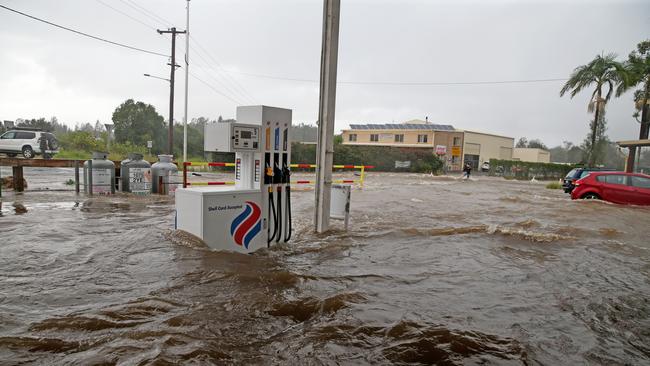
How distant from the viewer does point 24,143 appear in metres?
25.4

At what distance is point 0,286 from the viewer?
15.5 feet

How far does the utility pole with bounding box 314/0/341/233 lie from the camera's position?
848 cm

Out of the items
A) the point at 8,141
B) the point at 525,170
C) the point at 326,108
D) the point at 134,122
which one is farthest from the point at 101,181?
the point at 525,170

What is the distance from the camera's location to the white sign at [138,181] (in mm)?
14153

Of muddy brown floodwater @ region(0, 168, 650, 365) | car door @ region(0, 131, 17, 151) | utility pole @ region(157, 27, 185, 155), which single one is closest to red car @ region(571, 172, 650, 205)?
muddy brown floodwater @ region(0, 168, 650, 365)

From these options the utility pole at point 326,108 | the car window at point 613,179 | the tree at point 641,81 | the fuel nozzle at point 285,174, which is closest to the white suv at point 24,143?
the utility pole at point 326,108

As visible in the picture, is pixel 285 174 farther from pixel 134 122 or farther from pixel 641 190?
pixel 134 122

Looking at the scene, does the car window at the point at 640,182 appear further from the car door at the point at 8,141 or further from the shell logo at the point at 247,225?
the car door at the point at 8,141

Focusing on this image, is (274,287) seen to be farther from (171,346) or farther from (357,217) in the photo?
(357,217)

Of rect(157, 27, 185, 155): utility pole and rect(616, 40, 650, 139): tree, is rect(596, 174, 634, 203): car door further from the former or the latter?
rect(157, 27, 185, 155): utility pole

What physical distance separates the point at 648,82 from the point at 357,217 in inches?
963

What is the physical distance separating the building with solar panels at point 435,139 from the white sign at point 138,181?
1677 inches

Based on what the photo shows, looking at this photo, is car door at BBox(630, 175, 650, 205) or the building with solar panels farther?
the building with solar panels

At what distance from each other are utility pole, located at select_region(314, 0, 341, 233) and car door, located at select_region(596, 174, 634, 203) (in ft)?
39.8
